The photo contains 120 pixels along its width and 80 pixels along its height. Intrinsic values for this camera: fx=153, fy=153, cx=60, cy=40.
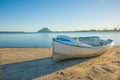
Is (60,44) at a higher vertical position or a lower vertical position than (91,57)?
higher

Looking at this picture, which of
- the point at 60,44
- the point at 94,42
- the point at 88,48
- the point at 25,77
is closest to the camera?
the point at 25,77

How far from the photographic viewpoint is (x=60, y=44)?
9.88 meters

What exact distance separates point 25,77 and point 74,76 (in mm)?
2503

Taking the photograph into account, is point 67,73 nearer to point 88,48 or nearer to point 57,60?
point 57,60

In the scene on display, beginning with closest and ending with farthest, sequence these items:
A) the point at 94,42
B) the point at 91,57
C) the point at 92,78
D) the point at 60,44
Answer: the point at 92,78 < the point at 60,44 < the point at 91,57 < the point at 94,42

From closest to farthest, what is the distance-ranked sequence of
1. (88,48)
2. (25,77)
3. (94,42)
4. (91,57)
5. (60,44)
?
(25,77), (60,44), (88,48), (91,57), (94,42)

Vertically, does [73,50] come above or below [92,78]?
above

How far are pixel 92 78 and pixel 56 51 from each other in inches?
146

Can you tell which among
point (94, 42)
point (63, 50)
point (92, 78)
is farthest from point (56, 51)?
point (94, 42)

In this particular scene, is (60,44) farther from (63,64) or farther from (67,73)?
(67,73)

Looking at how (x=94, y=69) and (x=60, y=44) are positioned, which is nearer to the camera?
(x=94, y=69)

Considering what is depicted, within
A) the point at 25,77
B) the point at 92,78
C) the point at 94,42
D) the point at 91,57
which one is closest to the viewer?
the point at 92,78

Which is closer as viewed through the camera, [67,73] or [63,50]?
[67,73]

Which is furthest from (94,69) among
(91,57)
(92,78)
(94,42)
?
(94,42)
